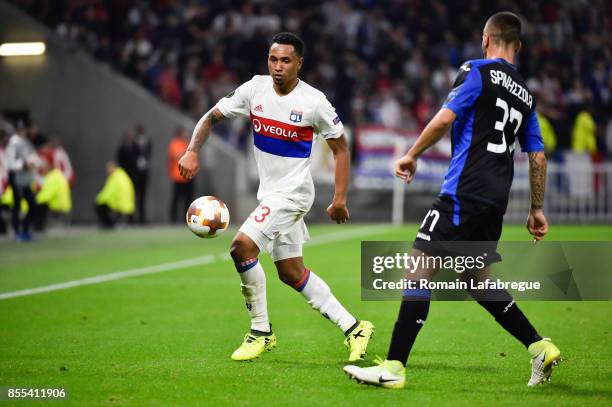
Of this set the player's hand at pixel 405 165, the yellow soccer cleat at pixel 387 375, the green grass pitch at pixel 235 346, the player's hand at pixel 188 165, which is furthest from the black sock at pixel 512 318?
the player's hand at pixel 188 165

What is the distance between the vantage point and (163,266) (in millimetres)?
16000

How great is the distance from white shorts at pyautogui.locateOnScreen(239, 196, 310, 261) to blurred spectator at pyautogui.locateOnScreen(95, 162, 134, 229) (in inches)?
710

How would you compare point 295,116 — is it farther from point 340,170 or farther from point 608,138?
point 608,138

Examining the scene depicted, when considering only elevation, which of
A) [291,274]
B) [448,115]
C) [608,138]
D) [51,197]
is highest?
[608,138]

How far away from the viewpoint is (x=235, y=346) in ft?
28.0

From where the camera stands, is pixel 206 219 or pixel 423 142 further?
pixel 206 219

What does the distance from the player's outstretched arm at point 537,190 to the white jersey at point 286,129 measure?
1.59 m

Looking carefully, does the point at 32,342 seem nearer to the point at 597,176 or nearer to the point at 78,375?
the point at 78,375

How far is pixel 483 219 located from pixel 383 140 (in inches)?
838

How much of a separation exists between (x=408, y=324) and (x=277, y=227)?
Answer: 1.64 metres

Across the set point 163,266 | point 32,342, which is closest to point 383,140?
point 163,266

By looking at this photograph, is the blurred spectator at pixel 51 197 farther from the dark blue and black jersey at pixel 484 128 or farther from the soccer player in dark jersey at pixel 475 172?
the dark blue and black jersey at pixel 484 128

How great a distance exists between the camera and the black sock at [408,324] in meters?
6.45

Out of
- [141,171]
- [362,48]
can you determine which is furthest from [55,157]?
[362,48]
